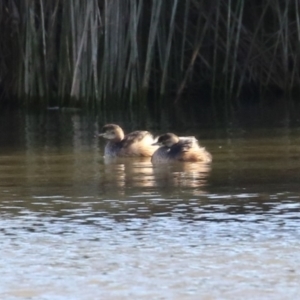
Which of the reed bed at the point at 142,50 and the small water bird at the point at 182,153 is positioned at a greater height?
the reed bed at the point at 142,50

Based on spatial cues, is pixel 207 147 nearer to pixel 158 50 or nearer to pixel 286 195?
pixel 286 195

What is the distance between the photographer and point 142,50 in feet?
52.2

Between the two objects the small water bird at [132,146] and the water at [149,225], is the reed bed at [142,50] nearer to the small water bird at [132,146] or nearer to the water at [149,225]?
the small water bird at [132,146]

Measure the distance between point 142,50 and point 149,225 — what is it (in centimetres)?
1009

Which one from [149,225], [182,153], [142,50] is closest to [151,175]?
[182,153]

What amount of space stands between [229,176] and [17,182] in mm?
1492

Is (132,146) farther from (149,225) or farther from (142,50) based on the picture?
(142,50)

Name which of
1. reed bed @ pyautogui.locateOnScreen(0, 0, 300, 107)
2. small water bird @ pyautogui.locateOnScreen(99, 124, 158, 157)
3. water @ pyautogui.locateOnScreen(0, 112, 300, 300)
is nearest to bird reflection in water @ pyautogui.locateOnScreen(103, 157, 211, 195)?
water @ pyautogui.locateOnScreen(0, 112, 300, 300)

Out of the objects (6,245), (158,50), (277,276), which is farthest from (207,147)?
(158,50)

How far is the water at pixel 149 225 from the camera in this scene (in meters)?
4.72

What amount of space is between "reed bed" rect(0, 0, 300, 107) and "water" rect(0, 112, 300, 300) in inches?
171

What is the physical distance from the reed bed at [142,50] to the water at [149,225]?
14.3 feet

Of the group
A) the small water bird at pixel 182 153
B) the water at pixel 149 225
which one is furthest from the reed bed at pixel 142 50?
the small water bird at pixel 182 153

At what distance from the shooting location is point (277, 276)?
478 centimetres
